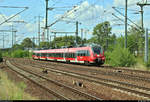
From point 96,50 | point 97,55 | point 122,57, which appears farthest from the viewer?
point 96,50

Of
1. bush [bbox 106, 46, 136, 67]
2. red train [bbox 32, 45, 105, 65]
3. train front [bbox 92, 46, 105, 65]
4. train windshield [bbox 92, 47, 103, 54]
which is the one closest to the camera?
bush [bbox 106, 46, 136, 67]

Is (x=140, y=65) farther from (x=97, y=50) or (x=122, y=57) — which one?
(x=97, y=50)

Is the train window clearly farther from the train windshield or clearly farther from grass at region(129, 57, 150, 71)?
grass at region(129, 57, 150, 71)

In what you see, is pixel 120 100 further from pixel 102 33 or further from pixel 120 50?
pixel 102 33

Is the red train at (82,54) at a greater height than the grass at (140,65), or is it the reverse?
the red train at (82,54)

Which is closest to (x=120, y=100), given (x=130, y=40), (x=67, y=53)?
(x=67, y=53)

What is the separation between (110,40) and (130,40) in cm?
3035

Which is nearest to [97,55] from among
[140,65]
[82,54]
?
[82,54]

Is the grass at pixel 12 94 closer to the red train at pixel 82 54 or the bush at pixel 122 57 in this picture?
the red train at pixel 82 54

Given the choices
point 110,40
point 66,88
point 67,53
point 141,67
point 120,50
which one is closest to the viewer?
point 66,88

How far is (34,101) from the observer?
28.5 feet

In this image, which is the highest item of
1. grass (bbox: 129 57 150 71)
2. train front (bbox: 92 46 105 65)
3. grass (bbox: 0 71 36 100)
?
train front (bbox: 92 46 105 65)

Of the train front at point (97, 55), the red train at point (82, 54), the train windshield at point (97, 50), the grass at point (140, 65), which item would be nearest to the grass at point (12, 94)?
the grass at point (140, 65)

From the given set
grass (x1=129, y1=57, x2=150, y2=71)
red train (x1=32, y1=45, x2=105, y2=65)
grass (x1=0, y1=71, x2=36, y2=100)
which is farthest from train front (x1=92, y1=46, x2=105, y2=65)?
grass (x1=0, y1=71, x2=36, y2=100)
